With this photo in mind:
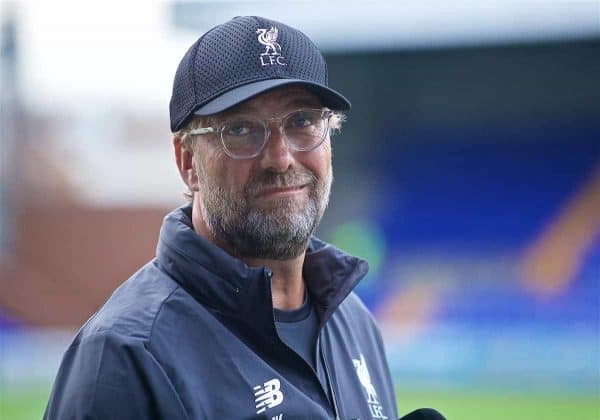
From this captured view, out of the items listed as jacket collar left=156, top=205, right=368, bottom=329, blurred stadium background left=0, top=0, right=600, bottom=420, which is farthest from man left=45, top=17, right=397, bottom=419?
blurred stadium background left=0, top=0, right=600, bottom=420

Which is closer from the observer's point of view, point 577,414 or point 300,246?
point 300,246

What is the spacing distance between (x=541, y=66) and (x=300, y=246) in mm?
12655

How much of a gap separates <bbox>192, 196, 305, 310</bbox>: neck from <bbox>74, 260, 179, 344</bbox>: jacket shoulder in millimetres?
154

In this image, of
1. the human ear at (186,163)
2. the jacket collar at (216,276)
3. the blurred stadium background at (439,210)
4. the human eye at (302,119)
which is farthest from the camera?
the blurred stadium background at (439,210)

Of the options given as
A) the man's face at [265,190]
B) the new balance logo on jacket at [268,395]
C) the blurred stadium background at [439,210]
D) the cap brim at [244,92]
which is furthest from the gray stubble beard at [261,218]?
the blurred stadium background at [439,210]

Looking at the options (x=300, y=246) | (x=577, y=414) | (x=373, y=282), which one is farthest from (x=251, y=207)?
(x=373, y=282)

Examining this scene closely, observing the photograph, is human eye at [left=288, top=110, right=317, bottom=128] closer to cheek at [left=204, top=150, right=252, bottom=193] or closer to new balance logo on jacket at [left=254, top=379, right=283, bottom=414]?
cheek at [left=204, top=150, right=252, bottom=193]

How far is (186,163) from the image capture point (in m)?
2.19

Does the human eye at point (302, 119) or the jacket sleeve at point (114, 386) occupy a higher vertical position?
the human eye at point (302, 119)

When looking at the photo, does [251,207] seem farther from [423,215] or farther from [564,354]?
[423,215]

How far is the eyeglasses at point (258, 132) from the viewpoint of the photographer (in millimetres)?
1991

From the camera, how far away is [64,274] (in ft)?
53.6

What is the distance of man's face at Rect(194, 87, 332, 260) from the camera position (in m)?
2.00

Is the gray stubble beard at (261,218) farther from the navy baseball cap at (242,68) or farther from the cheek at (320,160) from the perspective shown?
the navy baseball cap at (242,68)
